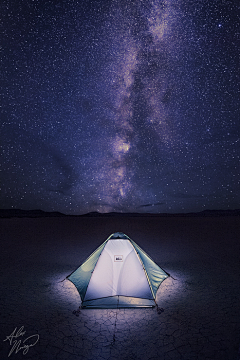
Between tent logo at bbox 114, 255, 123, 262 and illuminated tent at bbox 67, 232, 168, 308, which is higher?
tent logo at bbox 114, 255, 123, 262

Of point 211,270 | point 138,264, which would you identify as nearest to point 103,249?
point 138,264

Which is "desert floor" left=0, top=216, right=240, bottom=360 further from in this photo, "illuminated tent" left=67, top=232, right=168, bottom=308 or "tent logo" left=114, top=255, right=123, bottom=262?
"tent logo" left=114, top=255, right=123, bottom=262

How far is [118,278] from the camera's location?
22.9 feet

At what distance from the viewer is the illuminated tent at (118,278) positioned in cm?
662

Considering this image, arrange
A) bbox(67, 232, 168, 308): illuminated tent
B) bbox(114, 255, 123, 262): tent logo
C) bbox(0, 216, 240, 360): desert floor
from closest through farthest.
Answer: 1. bbox(0, 216, 240, 360): desert floor
2. bbox(67, 232, 168, 308): illuminated tent
3. bbox(114, 255, 123, 262): tent logo

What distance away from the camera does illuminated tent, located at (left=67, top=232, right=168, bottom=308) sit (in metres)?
→ 6.62

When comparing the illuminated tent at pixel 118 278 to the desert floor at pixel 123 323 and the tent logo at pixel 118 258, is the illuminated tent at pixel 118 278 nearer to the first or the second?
the tent logo at pixel 118 258

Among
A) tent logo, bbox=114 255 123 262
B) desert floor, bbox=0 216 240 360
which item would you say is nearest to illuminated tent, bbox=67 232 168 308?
tent logo, bbox=114 255 123 262

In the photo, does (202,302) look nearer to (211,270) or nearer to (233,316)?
(233,316)

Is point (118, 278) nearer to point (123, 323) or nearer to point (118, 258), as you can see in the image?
point (118, 258)

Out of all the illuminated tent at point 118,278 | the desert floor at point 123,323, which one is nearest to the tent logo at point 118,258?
the illuminated tent at point 118,278

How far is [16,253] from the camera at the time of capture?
15258 mm

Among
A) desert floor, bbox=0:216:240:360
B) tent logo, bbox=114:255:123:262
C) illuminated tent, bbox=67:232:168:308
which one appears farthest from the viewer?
tent logo, bbox=114:255:123:262

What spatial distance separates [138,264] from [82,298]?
6.09 ft
